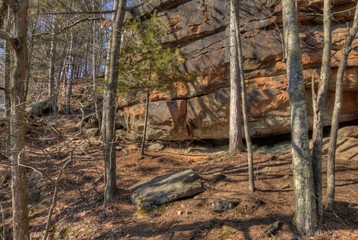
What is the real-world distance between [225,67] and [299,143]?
646 centimetres

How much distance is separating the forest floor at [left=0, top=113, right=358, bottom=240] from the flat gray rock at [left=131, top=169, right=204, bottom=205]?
0.17 metres

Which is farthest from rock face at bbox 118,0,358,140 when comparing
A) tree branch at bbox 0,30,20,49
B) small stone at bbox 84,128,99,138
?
tree branch at bbox 0,30,20,49

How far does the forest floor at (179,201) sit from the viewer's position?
192 inches

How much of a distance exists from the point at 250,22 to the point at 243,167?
5.60 m

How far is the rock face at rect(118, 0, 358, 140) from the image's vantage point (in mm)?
9562

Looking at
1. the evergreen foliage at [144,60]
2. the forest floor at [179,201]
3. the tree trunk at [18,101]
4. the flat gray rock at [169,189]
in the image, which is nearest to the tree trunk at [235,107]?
the forest floor at [179,201]

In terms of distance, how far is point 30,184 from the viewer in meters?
9.80

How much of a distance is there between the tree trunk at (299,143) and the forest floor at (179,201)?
309 mm

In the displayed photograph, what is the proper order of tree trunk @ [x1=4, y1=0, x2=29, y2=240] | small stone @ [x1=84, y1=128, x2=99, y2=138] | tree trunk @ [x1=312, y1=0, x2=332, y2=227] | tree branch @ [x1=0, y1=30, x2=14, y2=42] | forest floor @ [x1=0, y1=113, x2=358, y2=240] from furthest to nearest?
small stone @ [x1=84, y1=128, x2=99, y2=138], tree trunk @ [x1=4, y1=0, x2=29, y2=240], tree branch @ [x1=0, y1=30, x2=14, y2=42], forest floor @ [x1=0, y1=113, x2=358, y2=240], tree trunk @ [x1=312, y1=0, x2=332, y2=227]

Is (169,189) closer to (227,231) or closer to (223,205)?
(223,205)

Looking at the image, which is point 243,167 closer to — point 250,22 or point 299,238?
point 299,238

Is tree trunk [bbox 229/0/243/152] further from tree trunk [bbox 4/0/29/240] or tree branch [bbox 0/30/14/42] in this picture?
tree branch [bbox 0/30/14/42]

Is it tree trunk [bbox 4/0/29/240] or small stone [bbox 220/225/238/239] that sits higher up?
tree trunk [bbox 4/0/29/240]

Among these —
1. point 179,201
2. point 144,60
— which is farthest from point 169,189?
point 144,60
